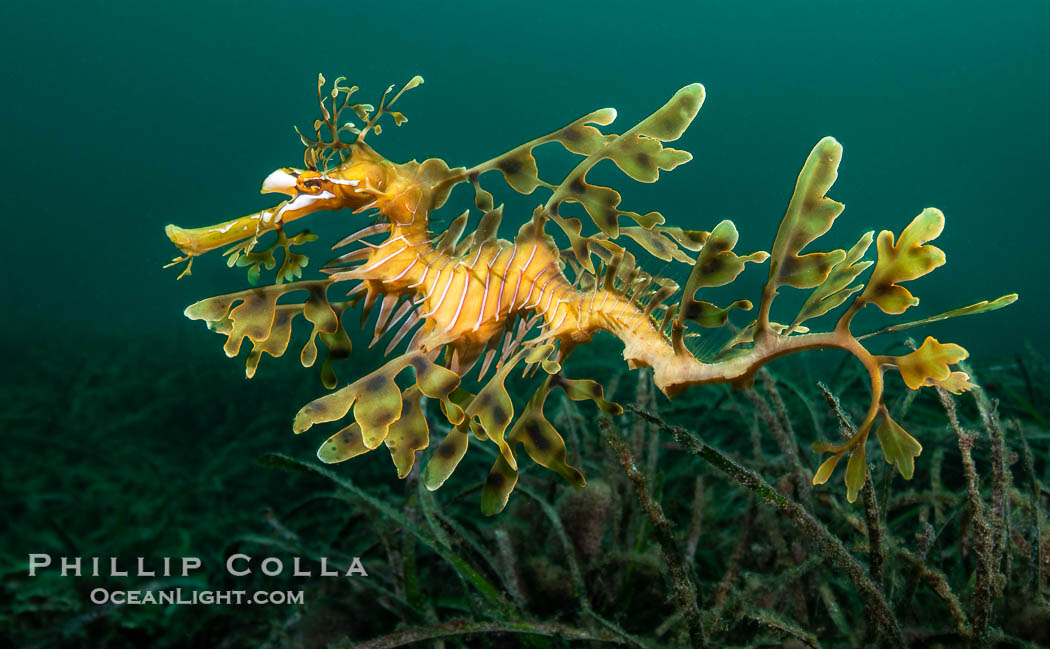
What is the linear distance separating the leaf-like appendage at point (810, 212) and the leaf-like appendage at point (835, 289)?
0.09 ft

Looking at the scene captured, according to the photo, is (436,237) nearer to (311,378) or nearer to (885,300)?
(885,300)

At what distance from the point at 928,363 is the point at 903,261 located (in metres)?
0.14

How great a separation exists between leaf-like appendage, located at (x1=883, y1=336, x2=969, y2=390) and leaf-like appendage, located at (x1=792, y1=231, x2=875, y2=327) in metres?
0.13

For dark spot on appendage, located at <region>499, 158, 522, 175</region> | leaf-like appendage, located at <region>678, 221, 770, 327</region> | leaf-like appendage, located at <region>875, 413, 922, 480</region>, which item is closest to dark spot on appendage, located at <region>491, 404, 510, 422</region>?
leaf-like appendage, located at <region>678, 221, 770, 327</region>

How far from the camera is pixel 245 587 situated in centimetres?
221

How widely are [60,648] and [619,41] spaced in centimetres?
6604

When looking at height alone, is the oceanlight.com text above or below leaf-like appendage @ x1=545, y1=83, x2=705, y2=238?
below

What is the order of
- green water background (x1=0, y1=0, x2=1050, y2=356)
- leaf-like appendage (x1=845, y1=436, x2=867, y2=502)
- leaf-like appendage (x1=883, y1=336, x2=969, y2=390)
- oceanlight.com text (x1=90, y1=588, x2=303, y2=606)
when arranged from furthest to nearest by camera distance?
green water background (x1=0, y1=0, x2=1050, y2=356) → oceanlight.com text (x1=90, y1=588, x2=303, y2=606) → leaf-like appendage (x1=845, y1=436, x2=867, y2=502) → leaf-like appendage (x1=883, y1=336, x2=969, y2=390)

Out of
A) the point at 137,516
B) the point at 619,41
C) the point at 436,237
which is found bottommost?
the point at 137,516

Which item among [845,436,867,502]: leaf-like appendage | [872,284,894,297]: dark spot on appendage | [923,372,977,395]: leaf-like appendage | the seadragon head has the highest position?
the seadragon head

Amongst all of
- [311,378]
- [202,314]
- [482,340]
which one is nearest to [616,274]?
[482,340]

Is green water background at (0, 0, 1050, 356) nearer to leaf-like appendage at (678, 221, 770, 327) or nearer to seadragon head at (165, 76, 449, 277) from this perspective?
seadragon head at (165, 76, 449, 277)

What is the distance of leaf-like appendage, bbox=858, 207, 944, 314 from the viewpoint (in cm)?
76

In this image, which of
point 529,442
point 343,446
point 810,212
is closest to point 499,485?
point 529,442
